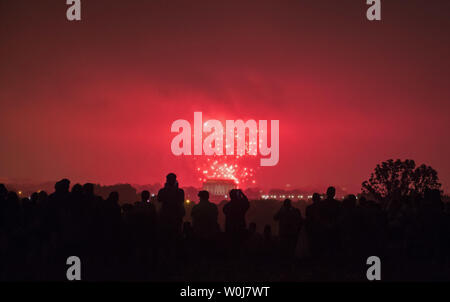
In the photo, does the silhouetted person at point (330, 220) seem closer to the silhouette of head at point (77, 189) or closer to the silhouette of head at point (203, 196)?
the silhouette of head at point (203, 196)

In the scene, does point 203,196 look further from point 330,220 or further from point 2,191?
point 2,191

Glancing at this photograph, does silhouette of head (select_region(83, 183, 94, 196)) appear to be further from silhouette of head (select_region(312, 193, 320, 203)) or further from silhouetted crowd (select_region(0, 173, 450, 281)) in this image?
silhouette of head (select_region(312, 193, 320, 203))

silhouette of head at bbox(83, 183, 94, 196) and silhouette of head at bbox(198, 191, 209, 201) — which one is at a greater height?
silhouette of head at bbox(83, 183, 94, 196)

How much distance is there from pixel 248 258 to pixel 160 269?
2.48 metres

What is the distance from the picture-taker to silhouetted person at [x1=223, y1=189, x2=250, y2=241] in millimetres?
16094

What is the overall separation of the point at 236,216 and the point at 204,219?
905 millimetres

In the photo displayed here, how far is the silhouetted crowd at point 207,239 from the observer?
13930mm

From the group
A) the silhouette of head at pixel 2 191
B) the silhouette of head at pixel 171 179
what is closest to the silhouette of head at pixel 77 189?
the silhouette of head at pixel 171 179

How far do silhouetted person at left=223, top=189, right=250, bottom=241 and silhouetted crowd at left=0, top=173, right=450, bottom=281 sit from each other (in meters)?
0.03

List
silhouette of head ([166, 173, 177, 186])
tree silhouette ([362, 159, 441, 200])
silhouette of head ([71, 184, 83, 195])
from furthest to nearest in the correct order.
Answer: tree silhouette ([362, 159, 441, 200])
silhouette of head ([166, 173, 177, 186])
silhouette of head ([71, 184, 83, 195])

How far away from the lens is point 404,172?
1844 inches

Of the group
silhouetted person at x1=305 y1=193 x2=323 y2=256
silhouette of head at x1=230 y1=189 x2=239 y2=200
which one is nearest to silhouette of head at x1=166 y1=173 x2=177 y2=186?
silhouette of head at x1=230 y1=189 x2=239 y2=200

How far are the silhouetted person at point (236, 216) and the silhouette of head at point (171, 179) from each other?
1.65 metres
